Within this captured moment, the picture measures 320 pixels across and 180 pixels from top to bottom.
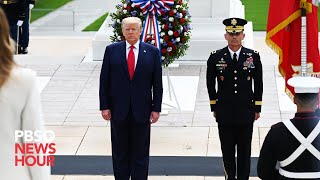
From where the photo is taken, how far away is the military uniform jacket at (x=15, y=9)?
14914 mm

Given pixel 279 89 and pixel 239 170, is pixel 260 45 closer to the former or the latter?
pixel 279 89

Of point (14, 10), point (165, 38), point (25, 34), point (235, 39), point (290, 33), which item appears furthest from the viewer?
point (25, 34)

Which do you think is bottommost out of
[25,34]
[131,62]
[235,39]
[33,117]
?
[25,34]

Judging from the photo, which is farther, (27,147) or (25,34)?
(25,34)

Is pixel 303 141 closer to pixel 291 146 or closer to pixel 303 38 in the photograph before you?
pixel 291 146

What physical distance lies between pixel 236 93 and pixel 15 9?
7.97 m

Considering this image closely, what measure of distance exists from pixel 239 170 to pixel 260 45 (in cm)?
834

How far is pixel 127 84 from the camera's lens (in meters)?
7.82

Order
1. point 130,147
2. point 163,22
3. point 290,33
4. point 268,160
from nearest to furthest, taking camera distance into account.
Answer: point 268,160 → point 130,147 → point 290,33 → point 163,22

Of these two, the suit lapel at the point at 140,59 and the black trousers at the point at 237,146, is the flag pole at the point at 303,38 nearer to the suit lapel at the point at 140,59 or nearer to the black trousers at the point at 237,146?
the black trousers at the point at 237,146

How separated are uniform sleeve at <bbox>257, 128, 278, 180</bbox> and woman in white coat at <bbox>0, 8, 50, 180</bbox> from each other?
5.64 feet

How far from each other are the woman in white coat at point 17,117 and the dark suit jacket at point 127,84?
140 inches

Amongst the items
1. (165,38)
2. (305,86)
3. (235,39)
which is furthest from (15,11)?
(305,86)

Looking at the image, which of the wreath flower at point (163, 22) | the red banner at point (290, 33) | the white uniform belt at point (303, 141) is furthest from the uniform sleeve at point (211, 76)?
the wreath flower at point (163, 22)
